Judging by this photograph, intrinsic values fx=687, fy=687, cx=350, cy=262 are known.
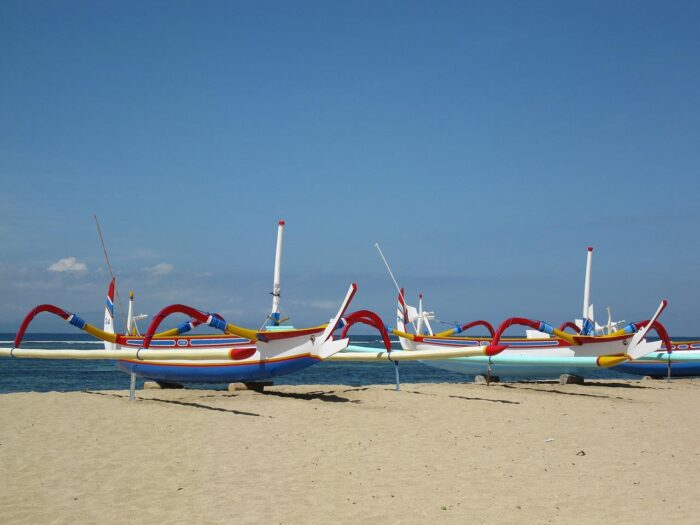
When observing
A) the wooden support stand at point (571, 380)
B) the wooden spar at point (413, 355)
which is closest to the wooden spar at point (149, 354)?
the wooden spar at point (413, 355)

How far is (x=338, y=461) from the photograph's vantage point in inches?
408

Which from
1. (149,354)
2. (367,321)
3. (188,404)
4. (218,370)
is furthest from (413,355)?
(149,354)

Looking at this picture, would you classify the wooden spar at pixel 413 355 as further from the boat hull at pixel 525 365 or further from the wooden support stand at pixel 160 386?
the boat hull at pixel 525 365

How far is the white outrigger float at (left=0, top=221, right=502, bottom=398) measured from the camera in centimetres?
1537

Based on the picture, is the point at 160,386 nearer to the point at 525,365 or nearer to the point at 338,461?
the point at 338,461

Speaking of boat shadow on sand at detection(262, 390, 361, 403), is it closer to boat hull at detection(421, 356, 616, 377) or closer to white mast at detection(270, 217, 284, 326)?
white mast at detection(270, 217, 284, 326)

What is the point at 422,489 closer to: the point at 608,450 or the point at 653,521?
the point at 653,521

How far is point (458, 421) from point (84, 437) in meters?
7.33

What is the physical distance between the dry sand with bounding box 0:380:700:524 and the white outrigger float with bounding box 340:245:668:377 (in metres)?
4.40

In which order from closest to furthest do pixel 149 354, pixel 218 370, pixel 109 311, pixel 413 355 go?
pixel 149 354 < pixel 413 355 < pixel 218 370 < pixel 109 311

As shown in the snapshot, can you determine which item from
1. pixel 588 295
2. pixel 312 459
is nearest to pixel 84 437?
pixel 312 459

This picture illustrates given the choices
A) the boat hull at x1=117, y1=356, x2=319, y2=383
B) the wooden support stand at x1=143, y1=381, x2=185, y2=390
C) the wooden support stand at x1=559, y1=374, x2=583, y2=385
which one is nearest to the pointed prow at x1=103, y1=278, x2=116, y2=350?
the boat hull at x1=117, y1=356, x2=319, y2=383

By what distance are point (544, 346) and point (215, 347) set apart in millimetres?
11661

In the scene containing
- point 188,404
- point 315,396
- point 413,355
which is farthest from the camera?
point 315,396
